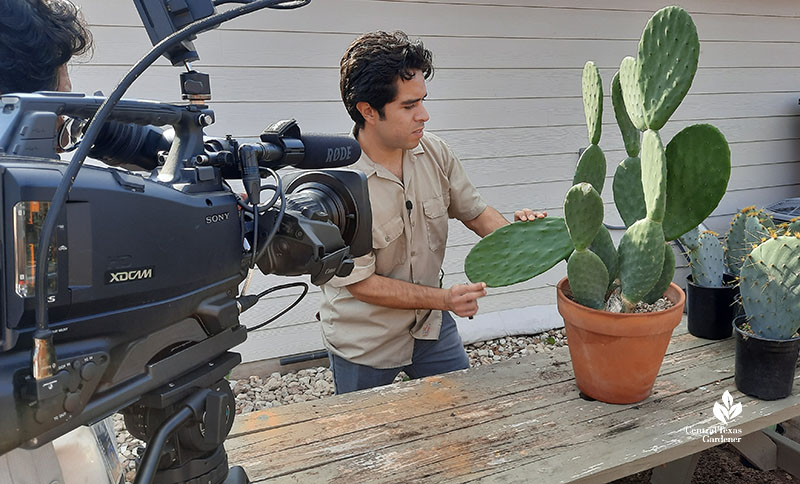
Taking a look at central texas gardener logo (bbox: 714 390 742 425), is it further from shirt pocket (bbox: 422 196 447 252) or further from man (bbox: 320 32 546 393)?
shirt pocket (bbox: 422 196 447 252)

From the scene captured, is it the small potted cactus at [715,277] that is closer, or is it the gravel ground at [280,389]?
the small potted cactus at [715,277]

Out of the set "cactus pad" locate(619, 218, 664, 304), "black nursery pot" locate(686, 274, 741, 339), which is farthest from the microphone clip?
"black nursery pot" locate(686, 274, 741, 339)

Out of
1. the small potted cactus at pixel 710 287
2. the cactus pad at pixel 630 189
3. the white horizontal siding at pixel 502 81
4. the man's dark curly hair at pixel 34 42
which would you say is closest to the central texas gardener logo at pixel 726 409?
the small potted cactus at pixel 710 287

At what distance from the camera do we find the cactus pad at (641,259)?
53.4 inches

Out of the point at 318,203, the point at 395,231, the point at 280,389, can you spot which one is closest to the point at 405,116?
the point at 395,231

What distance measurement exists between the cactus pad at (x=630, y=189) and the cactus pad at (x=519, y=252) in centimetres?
16

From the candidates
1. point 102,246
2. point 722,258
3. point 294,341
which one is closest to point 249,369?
point 294,341

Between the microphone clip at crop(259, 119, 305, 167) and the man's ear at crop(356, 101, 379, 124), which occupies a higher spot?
the man's ear at crop(356, 101, 379, 124)

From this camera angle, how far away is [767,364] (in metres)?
1.42

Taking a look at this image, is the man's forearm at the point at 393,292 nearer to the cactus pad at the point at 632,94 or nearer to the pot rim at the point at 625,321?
the pot rim at the point at 625,321

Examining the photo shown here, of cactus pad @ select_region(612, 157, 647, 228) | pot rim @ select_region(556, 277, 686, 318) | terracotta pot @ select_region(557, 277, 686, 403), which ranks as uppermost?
cactus pad @ select_region(612, 157, 647, 228)

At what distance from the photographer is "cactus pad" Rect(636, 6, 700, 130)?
52.5 inches

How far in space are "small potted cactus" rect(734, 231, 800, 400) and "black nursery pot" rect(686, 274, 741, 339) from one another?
0.95 ft

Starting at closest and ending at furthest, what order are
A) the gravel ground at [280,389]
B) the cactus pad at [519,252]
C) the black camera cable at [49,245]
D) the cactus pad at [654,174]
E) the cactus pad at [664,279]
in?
the black camera cable at [49,245]
the cactus pad at [654,174]
the cactus pad at [664,279]
the cactus pad at [519,252]
the gravel ground at [280,389]
